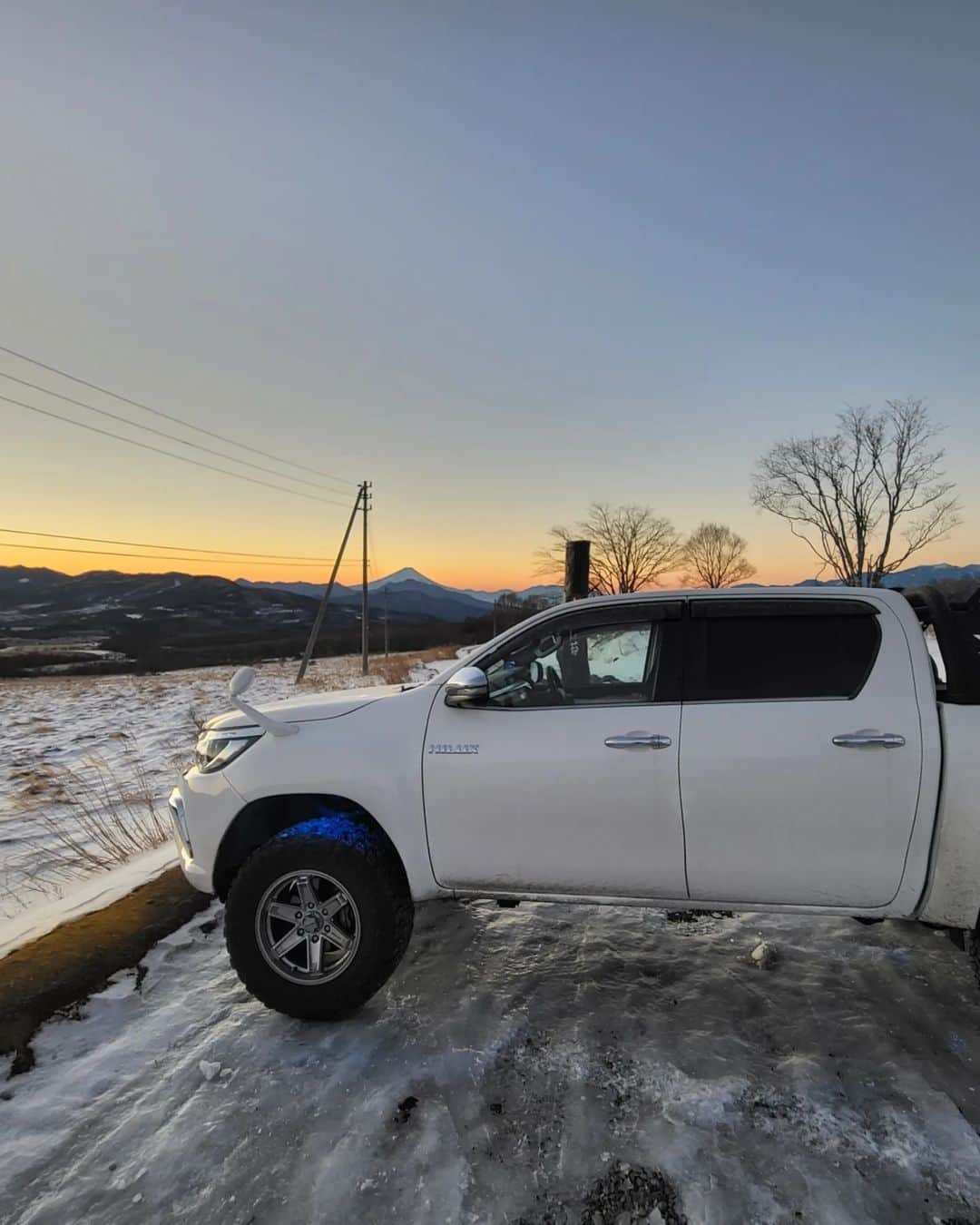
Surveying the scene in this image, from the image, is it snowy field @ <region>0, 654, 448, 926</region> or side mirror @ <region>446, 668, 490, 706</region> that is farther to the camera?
snowy field @ <region>0, 654, 448, 926</region>

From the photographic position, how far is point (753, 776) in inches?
103

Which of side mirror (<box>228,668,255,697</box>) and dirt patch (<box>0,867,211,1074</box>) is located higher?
side mirror (<box>228,668,255,697</box>)

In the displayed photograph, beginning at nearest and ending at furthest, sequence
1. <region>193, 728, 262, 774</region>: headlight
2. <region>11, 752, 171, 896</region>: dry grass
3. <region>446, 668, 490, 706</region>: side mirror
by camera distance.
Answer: <region>446, 668, 490, 706</region>: side mirror → <region>193, 728, 262, 774</region>: headlight → <region>11, 752, 171, 896</region>: dry grass

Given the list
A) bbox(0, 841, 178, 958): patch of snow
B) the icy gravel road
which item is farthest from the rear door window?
bbox(0, 841, 178, 958): patch of snow

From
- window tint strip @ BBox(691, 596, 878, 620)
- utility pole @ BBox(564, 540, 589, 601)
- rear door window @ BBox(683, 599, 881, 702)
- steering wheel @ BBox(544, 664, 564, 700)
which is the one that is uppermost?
utility pole @ BBox(564, 540, 589, 601)

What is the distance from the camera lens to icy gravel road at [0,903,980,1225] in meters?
1.98

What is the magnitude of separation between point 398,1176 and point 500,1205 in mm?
339

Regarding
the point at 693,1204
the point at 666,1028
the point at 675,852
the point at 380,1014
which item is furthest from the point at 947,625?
the point at 380,1014

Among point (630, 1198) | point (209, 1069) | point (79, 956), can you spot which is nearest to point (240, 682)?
point (209, 1069)

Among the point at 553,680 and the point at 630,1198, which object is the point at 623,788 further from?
the point at 630,1198

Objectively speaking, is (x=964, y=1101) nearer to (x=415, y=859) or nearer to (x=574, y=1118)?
(x=574, y=1118)

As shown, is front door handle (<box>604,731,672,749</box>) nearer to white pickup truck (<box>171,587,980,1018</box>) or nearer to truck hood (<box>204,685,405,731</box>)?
white pickup truck (<box>171,587,980,1018</box>)

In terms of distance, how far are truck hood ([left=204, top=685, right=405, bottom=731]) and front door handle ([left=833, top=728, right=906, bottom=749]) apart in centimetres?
200

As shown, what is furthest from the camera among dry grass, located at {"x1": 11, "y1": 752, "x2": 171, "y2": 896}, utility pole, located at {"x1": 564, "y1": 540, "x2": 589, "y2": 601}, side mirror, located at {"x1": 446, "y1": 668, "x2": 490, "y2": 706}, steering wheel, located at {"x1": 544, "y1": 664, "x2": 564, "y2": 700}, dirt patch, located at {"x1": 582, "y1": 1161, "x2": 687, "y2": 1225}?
utility pole, located at {"x1": 564, "y1": 540, "x2": 589, "y2": 601}
